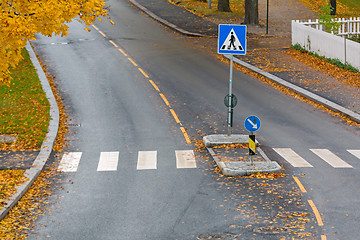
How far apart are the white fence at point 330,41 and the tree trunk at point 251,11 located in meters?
5.58

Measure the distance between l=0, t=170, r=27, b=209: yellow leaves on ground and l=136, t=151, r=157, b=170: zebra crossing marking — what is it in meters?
3.37

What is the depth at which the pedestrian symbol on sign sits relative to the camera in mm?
20297

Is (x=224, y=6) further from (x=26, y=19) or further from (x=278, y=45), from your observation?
(x=26, y=19)

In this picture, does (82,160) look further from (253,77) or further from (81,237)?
(253,77)

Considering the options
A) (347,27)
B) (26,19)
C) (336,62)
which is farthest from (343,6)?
(26,19)

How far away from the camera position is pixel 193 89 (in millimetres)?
28688

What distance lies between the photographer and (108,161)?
772 inches

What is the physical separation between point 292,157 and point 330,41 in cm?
1631

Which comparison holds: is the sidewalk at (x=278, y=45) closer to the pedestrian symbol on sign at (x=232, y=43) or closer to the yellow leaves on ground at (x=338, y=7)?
the yellow leaves on ground at (x=338, y=7)

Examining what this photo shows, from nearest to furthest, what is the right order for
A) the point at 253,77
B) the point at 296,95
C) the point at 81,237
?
the point at 81,237 → the point at 296,95 → the point at 253,77

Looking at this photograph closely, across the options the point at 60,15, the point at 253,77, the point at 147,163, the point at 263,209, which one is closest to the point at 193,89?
the point at 253,77

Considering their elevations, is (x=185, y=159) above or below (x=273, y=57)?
below

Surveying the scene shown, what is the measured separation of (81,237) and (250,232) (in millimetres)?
3603

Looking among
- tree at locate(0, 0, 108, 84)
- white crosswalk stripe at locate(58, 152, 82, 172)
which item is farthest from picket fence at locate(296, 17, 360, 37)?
tree at locate(0, 0, 108, 84)
